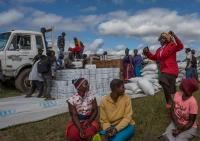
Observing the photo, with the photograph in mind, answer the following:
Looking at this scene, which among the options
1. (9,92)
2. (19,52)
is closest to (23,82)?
(9,92)

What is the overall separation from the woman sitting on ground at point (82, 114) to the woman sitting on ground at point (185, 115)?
1.01 metres

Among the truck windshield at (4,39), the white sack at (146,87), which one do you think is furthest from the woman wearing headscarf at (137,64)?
the truck windshield at (4,39)

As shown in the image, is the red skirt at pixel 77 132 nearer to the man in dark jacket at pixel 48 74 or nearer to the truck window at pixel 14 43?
the man in dark jacket at pixel 48 74

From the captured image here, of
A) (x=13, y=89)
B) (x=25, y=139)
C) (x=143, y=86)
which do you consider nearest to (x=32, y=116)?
(x=25, y=139)

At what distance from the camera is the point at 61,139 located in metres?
6.33

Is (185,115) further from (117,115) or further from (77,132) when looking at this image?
(77,132)

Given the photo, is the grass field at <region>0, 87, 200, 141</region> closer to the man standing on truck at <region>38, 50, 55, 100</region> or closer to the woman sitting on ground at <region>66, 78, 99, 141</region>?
the woman sitting on ground at <region>66, 78, 99, 141</region>

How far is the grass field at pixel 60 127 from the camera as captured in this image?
6422 mm

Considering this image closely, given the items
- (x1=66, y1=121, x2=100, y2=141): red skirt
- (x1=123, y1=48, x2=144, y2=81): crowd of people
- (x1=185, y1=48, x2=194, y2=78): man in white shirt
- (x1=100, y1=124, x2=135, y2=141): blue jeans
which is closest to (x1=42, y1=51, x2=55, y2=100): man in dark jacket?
(x1=123, y1=48, x2=144, y2=81): crowd of people

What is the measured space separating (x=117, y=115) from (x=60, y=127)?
6.21 feet

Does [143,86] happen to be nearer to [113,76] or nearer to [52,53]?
[113,76]

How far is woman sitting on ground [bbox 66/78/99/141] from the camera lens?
5.26 metres

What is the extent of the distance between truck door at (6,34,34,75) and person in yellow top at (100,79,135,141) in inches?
282

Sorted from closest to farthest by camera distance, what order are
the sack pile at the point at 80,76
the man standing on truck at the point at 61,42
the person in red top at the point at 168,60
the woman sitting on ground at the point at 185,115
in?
the woman sitting on ground at the point at 185,115 < the person in red top at the point at 168,60 < the sack pile at the point at 80,76 < the man standing on truck at the point at 61,42
